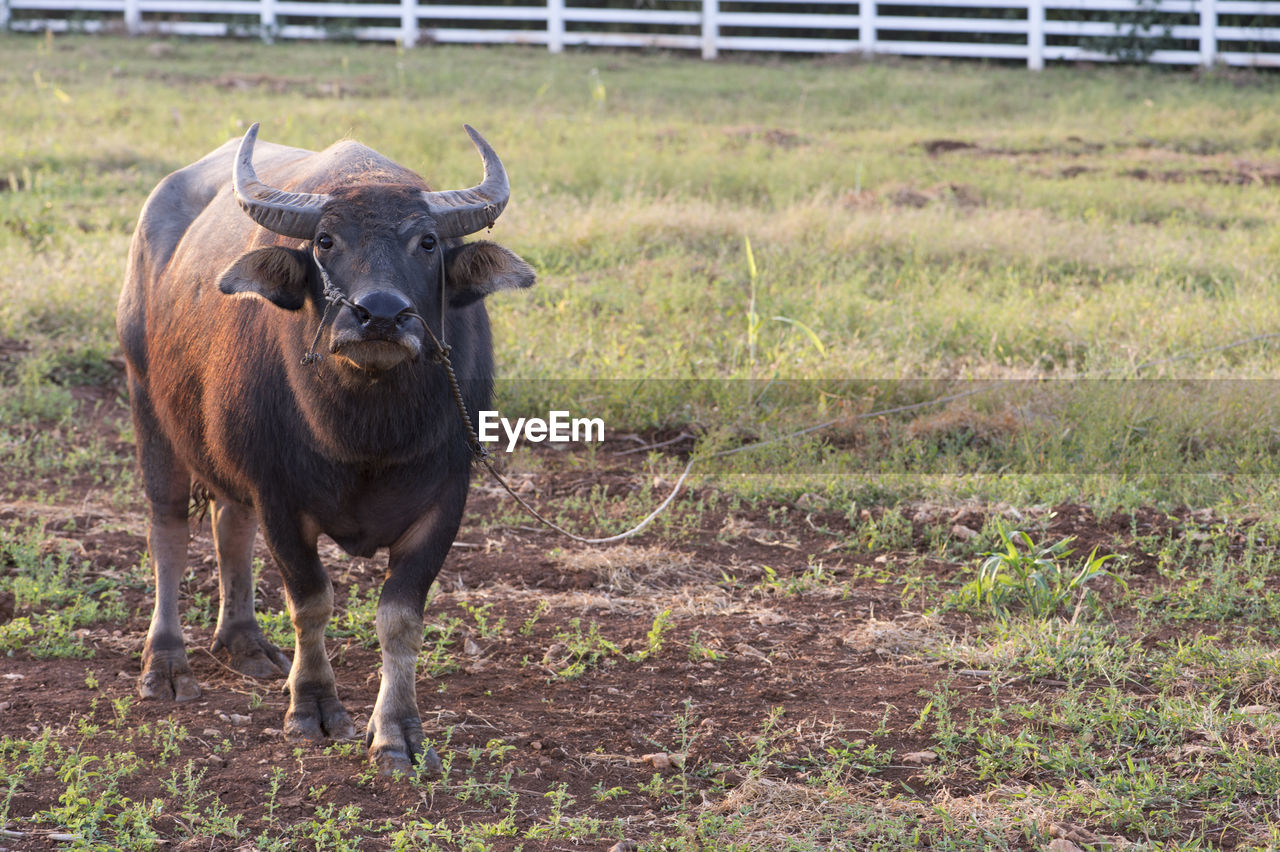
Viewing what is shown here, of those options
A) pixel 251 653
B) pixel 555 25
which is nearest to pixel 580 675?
pixel 251 653

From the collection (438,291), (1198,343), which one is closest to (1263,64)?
(1198,343)

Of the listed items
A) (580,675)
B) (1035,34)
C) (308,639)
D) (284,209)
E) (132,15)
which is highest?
(132,15)

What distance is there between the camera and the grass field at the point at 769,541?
3.17 m

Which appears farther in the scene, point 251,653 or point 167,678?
point 251,653

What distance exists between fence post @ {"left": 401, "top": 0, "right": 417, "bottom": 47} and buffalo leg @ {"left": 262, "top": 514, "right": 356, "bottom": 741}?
49.4 ft

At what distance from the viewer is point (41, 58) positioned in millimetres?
14750

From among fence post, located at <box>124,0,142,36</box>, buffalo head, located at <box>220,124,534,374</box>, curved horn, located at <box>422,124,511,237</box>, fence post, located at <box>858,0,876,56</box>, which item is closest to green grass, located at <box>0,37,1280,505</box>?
curved horn, located at <box>422,124,511,237</box>

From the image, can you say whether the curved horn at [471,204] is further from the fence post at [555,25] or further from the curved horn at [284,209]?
the fence post at [555,25]

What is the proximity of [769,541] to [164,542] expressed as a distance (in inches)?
86.9

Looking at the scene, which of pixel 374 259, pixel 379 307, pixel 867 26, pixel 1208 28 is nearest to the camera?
pixel 379 307

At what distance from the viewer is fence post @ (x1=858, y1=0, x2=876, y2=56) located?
55.5ft

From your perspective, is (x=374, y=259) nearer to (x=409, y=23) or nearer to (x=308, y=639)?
(x=308, y=639)

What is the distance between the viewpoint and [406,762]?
3.28 m

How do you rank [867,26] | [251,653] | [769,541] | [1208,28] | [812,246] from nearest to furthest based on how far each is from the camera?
1. [251,653]
2. [769,541]
3. [812,246]
4. [1208,28]
5. [867,26]
